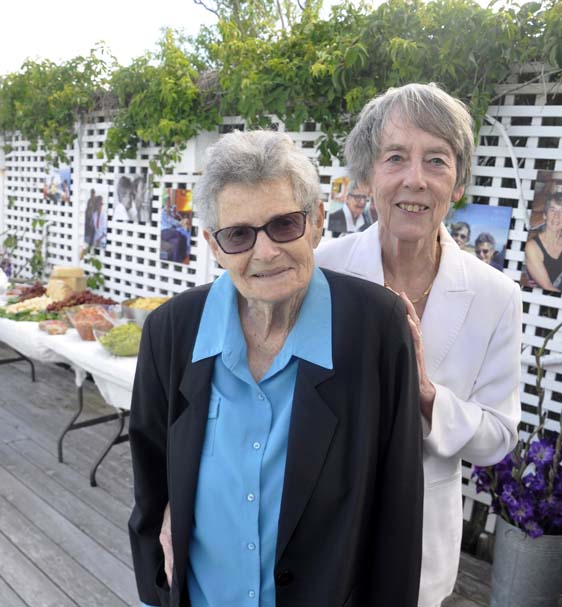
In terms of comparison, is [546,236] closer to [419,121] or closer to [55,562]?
[419,121]

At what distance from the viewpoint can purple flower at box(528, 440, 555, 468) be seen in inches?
95.2

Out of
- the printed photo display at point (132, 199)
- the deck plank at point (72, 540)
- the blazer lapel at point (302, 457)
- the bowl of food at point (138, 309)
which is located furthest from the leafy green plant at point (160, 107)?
the blazer lapel at point (302, 457)

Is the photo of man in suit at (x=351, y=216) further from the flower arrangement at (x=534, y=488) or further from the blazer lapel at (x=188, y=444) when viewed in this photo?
the blazer lapel at (x=188, y=444)

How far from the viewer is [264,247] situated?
1151 mm

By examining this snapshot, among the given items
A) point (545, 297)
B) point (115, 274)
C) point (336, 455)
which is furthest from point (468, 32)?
point (115, 274)

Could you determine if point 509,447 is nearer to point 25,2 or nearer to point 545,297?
point 545,297

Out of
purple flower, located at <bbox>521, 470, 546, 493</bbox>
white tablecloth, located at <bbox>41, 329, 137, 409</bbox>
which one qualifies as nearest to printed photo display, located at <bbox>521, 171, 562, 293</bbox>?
purple flower, located at <bbox>521, 470, 546, 493</bbox>

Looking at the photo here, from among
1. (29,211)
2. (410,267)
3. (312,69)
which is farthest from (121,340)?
(29,211)

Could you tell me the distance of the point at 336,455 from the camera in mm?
1135

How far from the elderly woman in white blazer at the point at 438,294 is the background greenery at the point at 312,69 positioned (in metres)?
1.44

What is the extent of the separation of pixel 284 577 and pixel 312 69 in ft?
9.44

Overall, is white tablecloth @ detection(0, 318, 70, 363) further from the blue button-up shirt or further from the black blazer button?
the black blazer button

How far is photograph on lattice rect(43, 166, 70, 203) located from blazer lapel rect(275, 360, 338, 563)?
5828 millimetres

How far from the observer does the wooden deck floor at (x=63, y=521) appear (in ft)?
8.96
